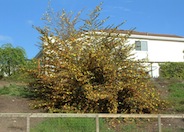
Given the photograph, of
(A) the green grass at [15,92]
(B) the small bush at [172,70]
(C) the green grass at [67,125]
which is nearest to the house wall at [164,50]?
(B) the small bush at [172,70]

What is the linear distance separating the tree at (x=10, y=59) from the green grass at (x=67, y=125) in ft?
55.9

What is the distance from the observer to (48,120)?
39.0 ft

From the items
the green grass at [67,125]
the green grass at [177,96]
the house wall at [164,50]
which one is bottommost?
the green grass at [67,125]

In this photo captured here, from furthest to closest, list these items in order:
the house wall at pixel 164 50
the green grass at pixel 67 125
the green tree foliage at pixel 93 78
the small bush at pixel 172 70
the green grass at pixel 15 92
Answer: the house wall at pixel 164 50
the small bush at pixel 172 70
the green grass at pixel 15 92
the green tree foliage at pixel 93 78
the green grass at pixel 67 125

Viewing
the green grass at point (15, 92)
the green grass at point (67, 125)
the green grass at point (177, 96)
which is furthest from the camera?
the green grass at point (15, 92)

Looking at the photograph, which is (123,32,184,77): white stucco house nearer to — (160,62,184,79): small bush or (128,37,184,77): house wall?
(128,37,184,77): house wall

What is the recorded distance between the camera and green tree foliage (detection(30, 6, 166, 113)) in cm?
1392

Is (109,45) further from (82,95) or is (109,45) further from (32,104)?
(32,104)

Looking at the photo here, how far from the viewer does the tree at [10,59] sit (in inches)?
1110

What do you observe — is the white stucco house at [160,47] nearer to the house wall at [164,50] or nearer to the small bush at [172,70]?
the house wall at [164,50]

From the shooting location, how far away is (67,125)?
11.5 m

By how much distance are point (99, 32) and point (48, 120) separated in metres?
5.59

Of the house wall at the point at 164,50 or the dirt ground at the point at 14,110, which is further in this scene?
the house wall at the point at 164,50

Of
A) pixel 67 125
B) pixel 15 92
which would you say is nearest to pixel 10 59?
pixel 15 92
